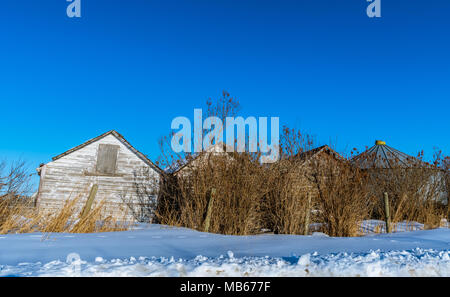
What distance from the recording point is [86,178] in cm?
1809

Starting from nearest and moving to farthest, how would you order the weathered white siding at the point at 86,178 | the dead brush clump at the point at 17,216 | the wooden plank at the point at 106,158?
the dead brush clump at the point at 17,216 < the weathered white siding at the point at 86,178 < the wooden plank at the point at 106,158

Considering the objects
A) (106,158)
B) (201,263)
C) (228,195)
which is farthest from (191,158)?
(106,158)

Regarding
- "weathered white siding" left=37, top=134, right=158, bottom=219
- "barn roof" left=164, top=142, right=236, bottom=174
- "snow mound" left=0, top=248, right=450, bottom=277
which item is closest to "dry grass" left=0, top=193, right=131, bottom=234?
"barn roof" left=164, top=142, right=236, bottom=174

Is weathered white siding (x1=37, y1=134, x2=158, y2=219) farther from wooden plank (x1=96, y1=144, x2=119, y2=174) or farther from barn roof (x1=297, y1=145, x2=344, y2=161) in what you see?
barn roof (x1=297, y1=145, x2=344, y2=161)

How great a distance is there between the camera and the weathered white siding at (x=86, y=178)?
17.7 m

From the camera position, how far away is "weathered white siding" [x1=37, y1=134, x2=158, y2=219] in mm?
17719

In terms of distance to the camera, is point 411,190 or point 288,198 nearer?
point 288,198

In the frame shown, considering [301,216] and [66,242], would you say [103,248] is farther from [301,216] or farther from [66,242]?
[301,216]

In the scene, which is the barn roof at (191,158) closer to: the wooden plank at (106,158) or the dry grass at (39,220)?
the dry grass at (39,220)

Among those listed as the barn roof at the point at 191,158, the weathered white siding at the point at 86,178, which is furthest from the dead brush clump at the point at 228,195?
the weathered white siding at the point at 86,178

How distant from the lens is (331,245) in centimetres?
429

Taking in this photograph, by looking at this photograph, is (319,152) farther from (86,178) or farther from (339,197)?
(86,178)
